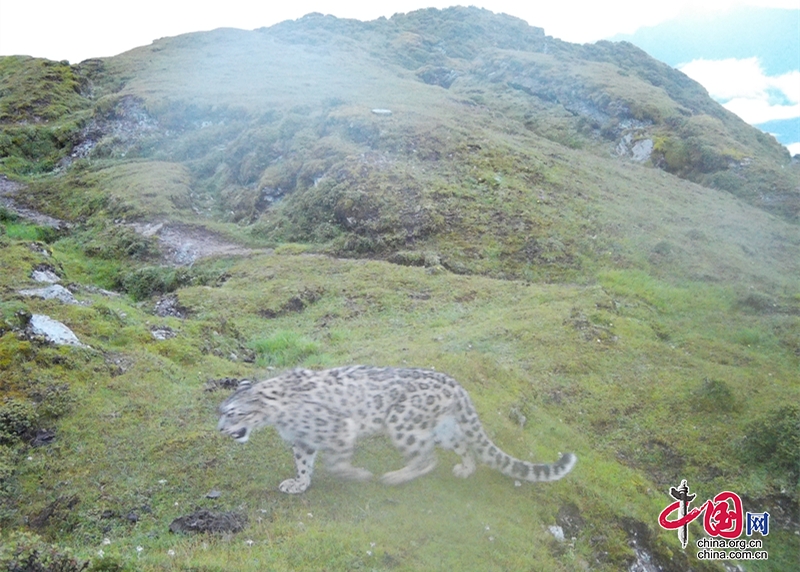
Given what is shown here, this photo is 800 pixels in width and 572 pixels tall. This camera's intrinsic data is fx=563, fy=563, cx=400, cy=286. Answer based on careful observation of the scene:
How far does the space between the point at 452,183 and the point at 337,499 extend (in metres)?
29.4

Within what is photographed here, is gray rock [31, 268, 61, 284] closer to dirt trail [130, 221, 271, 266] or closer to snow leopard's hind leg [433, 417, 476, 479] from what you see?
dirt trail [130, 221, 271, 266]

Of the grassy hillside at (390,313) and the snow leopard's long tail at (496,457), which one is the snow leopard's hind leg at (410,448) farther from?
the snow leopard's long tail at (496,457)

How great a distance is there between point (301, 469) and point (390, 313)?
13.1m

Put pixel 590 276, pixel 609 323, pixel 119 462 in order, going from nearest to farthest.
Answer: pixel 119 462 → pixel 609 323 → pixel 590 276

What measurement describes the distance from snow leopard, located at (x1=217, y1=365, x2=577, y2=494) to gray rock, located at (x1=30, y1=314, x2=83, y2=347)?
17.4ft

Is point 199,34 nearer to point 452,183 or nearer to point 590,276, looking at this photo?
point 452,183

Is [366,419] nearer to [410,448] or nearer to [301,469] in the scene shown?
[410,448]

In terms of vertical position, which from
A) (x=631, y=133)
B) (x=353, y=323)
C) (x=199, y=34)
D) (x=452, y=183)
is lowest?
(x=353, y=323)

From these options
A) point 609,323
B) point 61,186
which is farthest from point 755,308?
point 61,186

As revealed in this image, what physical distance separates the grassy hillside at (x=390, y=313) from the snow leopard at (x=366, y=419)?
44 cm

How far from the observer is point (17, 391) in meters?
10.7

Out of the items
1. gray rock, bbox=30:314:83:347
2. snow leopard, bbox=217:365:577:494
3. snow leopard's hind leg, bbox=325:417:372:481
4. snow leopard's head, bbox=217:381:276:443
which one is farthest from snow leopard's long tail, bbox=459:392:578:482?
gray rock, bbox=30:314:83:347

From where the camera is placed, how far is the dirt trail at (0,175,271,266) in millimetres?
31062

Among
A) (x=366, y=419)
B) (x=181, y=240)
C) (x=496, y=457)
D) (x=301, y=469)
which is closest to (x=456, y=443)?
(x=496, y=457)
